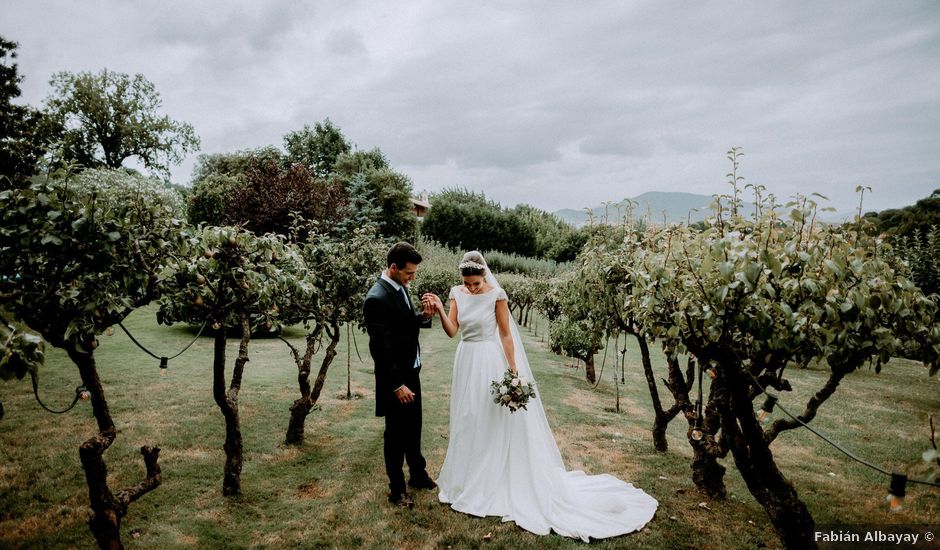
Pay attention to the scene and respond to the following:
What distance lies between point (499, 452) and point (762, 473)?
96.2 inches

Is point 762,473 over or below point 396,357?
below

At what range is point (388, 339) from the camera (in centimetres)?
473

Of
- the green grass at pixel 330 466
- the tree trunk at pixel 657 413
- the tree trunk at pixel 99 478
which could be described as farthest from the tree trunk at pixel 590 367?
the tree trunk at pixel 99 478

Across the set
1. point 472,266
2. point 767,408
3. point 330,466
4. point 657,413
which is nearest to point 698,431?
point 767,408

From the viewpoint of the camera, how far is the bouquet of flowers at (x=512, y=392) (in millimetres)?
4801

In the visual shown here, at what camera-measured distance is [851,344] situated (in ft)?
11.3

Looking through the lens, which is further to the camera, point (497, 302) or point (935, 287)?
point (935, 287)

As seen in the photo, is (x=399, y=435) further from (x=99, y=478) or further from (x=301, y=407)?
(x=99, y=478)

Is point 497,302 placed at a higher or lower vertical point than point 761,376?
higher

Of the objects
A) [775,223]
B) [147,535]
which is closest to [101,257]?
[147,535]

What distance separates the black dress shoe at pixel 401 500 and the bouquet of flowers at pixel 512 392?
4.65 feet

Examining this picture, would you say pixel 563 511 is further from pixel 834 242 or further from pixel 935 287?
pixel 935 287

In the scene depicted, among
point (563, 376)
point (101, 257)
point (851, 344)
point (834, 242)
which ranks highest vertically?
point (834, 242)

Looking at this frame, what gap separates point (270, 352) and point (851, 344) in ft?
46.7
